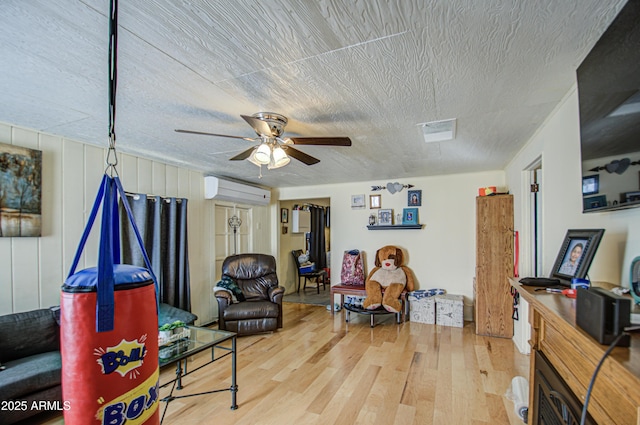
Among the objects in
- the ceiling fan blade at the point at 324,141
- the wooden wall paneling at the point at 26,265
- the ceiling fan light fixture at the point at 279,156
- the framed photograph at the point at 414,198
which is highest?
the ceiling fan blade at the point at 324,141

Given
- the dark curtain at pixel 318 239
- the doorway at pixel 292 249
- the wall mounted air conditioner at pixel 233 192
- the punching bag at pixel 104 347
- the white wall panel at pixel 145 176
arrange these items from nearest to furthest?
the punching bag at pixel 104 347
the white wall panel at pixel 145 176
the wall mounted air conditioner at pixel 233 192
the doorway at pixel 292 249
the dark curtain at pixel 318 239

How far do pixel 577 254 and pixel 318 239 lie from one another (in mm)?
6364

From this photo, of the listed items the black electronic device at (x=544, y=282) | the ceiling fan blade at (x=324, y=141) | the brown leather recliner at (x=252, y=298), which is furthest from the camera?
the brown leather recliner at (x=252, y=298)

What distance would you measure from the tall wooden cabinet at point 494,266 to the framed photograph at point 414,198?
1.11 metres

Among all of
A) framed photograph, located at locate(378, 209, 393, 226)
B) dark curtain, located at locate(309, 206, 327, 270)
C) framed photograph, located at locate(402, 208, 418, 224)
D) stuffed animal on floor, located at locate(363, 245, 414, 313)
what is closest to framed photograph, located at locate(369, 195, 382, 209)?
framed photograph, located at locate(378, 209, 393, 226)

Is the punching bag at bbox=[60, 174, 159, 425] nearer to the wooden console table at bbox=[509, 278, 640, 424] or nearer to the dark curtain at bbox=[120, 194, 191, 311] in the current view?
the wooden console table at bbox=[509, 278, 640, 424]

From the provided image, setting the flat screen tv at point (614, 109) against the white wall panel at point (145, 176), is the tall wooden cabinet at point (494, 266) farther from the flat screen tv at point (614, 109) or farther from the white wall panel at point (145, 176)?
the white wall panel at point (145, 176)

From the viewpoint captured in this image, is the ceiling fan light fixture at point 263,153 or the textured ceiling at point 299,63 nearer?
the textured ceiling at point 299,63

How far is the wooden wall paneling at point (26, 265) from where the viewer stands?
2486 millimetres

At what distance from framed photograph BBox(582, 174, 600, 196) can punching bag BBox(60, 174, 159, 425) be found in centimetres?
180

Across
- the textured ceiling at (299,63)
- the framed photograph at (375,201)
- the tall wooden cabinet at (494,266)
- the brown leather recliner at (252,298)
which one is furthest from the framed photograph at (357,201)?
the textured ceiling at (299,63)

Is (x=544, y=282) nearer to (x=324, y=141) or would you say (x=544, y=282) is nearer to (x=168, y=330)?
(x=324, y=141)

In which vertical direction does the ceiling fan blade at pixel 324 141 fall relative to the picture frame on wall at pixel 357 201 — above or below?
above

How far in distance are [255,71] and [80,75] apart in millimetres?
979
